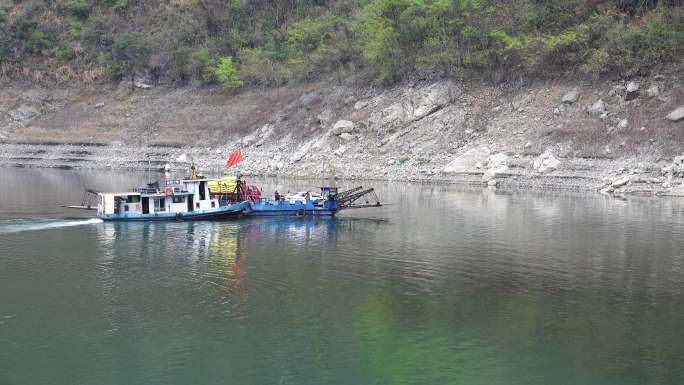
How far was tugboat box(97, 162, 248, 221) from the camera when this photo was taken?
5578 centimetres

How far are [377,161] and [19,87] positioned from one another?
7216cm

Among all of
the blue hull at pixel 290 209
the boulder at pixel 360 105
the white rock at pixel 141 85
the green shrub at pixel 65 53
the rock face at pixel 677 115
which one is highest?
the green shrub at pixel 65 53

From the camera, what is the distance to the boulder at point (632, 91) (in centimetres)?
8025

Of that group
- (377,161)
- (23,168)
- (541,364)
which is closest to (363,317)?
(541,364)

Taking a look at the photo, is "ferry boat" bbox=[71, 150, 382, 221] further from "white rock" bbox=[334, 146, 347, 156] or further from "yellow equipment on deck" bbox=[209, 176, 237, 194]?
"white rock" bbox=[334, 146, 347, 156]

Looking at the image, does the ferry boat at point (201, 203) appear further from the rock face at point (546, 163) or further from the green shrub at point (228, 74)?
the green shrub at point (228, 74)

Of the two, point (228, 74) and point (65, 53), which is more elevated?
point (65, 53)

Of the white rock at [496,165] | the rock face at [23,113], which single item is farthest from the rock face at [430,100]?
the rock face at [23,113]

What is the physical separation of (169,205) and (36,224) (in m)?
9.03

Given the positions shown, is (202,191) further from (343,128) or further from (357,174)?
(343,128)

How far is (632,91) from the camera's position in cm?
8031

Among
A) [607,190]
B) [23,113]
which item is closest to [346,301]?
[607,190]

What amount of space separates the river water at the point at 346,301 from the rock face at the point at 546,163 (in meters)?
21.2

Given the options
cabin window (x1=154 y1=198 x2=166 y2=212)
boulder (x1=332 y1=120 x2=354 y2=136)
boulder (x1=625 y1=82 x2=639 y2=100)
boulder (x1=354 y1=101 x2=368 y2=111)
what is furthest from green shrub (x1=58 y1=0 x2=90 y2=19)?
boulder (x1=625 y1=82 x2=639 y2=100)
